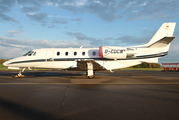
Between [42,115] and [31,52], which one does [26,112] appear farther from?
[31,52]

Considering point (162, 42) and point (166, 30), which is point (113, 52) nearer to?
point (162, 42)

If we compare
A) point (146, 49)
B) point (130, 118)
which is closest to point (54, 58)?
point (146, 49)

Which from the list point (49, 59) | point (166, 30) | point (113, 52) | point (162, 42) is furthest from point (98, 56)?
point (166, 30)

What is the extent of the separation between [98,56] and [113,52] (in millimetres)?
1727

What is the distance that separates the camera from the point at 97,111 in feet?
11.8

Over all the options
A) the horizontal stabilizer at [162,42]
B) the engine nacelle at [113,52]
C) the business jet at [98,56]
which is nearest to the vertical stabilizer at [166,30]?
the business jet at [98,56]

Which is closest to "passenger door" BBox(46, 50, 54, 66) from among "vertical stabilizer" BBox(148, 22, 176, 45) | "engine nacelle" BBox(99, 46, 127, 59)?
"engine nacelle" BBox(99, 46, 127, 59)

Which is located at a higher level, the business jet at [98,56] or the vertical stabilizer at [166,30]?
the vertical stabilizer at [166,30]

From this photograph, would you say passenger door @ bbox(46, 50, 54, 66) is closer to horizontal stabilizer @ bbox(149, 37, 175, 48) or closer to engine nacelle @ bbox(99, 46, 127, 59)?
engine nacelle @ bbox(99, 46, 127, 59)

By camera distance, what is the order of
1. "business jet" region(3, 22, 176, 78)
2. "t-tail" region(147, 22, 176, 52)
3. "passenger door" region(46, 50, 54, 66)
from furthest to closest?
"passenger door" region(46, 50, 54, 66)
"business jet" region(3, 22, 176, 78)
"t-tail" region(147, 22, 176, 52)

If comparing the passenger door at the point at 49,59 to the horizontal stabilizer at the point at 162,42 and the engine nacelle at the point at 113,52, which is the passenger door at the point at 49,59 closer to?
the engine nacelle at the point at 113,52

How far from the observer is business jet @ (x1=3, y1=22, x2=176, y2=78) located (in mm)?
12289

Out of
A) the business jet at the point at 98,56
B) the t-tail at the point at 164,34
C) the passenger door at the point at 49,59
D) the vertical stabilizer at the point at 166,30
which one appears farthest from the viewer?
the passenger door at the point at 49,59

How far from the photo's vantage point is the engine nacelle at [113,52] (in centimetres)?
1218
